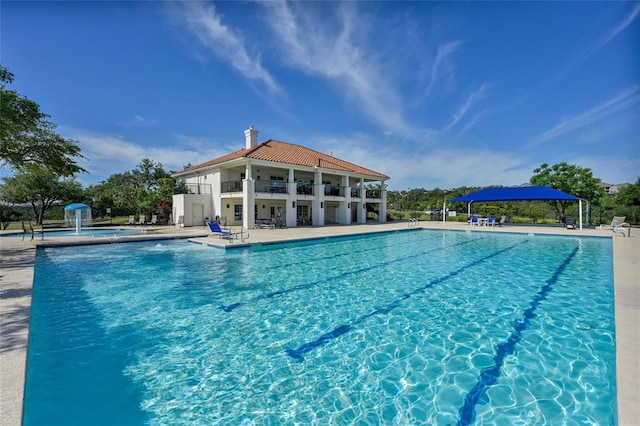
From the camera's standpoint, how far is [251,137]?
26422 mm

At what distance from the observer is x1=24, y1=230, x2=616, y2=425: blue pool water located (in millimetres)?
3006

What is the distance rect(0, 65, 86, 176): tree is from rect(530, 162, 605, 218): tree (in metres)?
36.4

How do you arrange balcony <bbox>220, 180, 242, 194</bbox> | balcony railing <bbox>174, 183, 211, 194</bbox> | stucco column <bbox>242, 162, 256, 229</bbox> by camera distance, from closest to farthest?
stucco column <bbox>242, 162, 256, 229</bbox>
balcony <bbox>220, 180, 242, 194</bbox>
balcony railing <bbox>174, 183, 211, 194</bbox>

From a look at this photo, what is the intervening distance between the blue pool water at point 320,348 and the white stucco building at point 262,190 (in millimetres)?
14122

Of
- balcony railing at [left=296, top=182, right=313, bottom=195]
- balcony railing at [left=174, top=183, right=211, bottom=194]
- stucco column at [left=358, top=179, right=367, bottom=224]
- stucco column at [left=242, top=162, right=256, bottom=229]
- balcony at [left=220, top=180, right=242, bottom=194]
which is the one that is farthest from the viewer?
stucco column at [left=358, top=179, right=367, bottom=224]

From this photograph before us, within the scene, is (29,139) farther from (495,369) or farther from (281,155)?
(495,369)

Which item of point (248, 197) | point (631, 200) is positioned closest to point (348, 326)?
point (248, 197)

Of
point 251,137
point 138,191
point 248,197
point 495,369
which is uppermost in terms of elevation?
point 251,137

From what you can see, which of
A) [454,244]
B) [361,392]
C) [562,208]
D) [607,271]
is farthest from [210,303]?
[562,208]

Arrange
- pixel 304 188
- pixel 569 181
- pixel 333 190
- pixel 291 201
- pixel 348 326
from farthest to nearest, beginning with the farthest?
pixel 333 190 < pixel 569 181 < pixel 304 188 < pixel 291 201 < pixel 348 326

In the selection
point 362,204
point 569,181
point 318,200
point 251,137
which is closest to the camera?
point 318,200

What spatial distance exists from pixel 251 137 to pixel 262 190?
6.00 metres

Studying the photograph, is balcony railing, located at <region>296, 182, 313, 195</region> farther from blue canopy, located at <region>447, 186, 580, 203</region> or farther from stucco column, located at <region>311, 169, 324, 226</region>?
blue canopy, located at <region>447, 186, 580, 203</region>

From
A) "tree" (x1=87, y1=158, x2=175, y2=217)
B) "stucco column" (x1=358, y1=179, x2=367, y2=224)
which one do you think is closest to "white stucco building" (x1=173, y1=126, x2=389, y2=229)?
"stucco column" (x1=358, y1=179, x2=367, y2=224)
